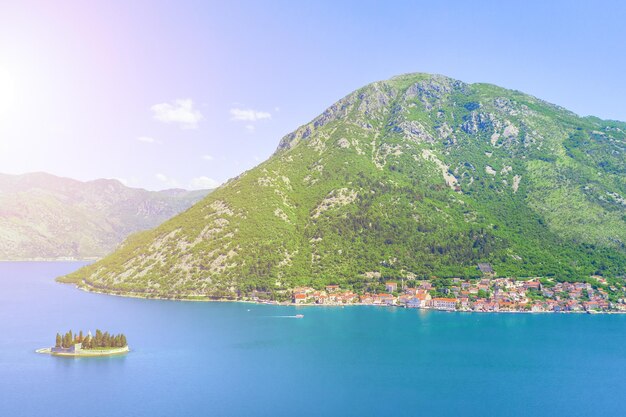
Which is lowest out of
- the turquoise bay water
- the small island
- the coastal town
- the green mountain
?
the turquoise bay water

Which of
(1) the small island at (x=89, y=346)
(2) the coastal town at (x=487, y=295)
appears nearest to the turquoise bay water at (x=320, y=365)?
(1) the small island at (x=89, y=346)

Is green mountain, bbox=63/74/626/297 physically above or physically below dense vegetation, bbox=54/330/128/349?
above

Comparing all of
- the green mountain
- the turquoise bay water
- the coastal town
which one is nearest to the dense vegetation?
the turquoise bay water

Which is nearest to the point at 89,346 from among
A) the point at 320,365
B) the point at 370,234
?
the point at 320,365

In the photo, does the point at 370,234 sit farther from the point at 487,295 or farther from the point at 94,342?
the point at 94,342

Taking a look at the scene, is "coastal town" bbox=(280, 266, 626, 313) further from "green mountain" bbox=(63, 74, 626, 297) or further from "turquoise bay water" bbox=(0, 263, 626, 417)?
"turquoise bay water" bbox=(0, 263, 626, 417)

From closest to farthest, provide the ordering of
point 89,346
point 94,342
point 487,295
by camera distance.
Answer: point 89,346
point 94,342
point 487,295

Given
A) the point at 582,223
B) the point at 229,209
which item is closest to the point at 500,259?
the point at 582,223
